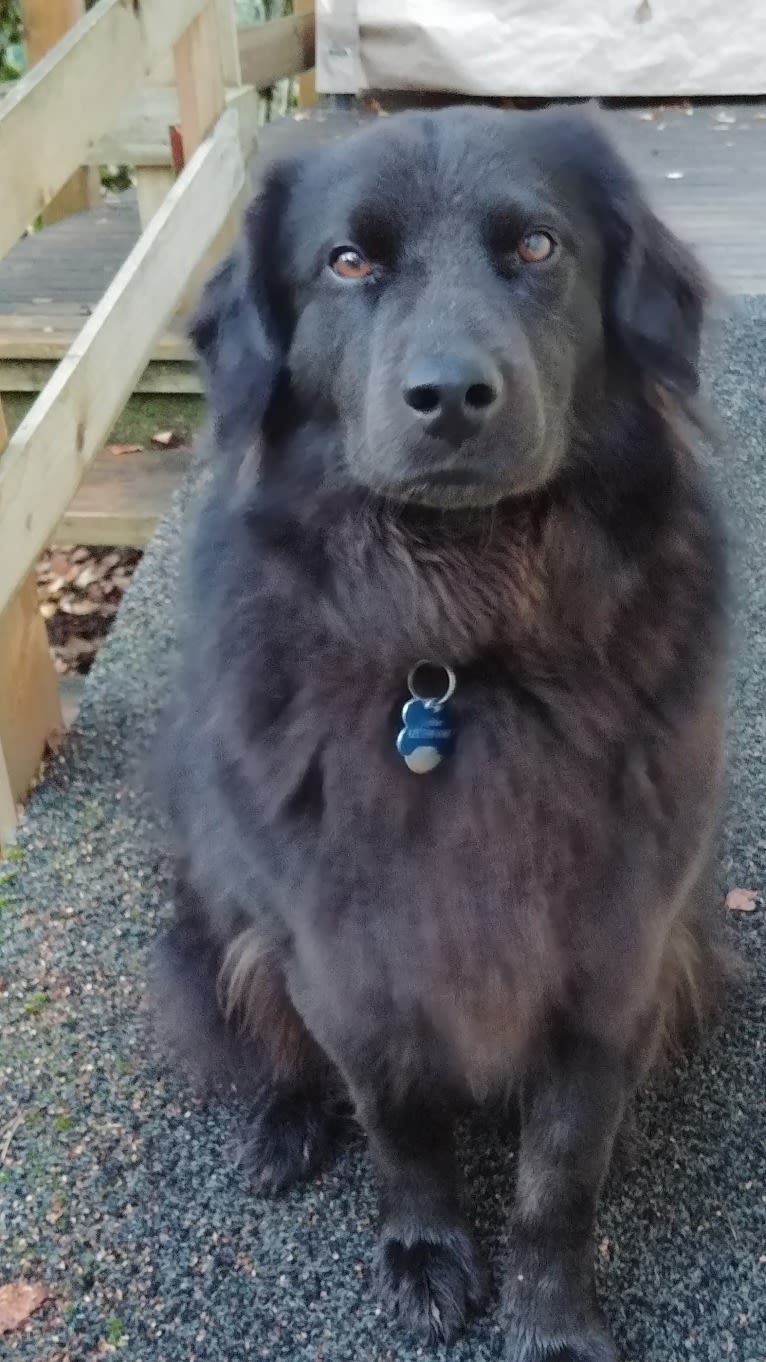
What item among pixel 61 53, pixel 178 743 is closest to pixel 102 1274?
pixel 178 743

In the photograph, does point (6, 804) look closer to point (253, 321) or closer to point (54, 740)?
point (54, 740)

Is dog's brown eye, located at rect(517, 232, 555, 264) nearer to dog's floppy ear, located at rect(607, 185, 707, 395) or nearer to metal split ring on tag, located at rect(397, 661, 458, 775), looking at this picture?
dog's floppy ear, located at rect(607, 185, 707, 395)

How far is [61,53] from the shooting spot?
1.99m

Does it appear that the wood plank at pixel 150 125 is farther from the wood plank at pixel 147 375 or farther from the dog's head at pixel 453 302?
the dog's head at pixel 453 302

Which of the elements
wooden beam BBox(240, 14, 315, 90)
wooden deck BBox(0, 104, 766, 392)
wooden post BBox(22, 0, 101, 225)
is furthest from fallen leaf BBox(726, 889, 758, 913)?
wooden beam BBox(240, 14, 315, 90)

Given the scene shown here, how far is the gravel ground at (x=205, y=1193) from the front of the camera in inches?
55.8

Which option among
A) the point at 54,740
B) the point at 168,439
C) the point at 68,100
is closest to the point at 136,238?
the point at 168,439

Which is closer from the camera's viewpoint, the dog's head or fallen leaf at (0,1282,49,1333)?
the dog's head

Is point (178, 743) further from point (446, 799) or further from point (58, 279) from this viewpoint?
point (58, 279)

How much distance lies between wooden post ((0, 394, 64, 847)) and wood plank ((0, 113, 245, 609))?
0.36 ft

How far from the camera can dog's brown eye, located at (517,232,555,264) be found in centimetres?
117

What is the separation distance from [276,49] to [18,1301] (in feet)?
15.5

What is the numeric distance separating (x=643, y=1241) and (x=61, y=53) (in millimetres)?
1958

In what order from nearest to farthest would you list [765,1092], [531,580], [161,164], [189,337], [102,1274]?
[531,580] < [189,337] < [102,1274] < [765,1092] < [161,164]
